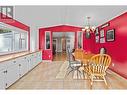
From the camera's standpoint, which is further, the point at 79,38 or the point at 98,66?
the point at 79,38

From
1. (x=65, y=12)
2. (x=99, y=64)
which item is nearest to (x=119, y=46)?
(x=99, y=64)

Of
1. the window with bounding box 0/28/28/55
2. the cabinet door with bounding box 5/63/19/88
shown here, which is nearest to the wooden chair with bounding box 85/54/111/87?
the cabinet door with bounding box 5/63/19/88

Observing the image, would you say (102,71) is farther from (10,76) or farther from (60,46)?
(60,46)

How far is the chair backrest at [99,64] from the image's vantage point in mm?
4324

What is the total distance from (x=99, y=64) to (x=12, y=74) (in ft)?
6.92

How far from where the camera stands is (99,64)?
177 inches

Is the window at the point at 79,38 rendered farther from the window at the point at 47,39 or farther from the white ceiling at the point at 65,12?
the white ceiling at the point at 65,12

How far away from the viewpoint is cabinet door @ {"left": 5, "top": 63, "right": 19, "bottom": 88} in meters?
4.15

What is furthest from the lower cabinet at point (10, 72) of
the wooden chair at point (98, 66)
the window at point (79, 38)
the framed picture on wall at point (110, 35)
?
the window at point (79, 38)

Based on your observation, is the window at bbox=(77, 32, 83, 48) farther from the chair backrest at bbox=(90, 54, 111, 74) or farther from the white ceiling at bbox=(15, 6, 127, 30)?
the chair backrest at bbox=(90, 54, 111, 74)

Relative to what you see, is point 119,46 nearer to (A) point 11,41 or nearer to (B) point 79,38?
(A) point 11,41

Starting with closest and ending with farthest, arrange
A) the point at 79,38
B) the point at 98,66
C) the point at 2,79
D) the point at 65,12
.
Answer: the point at 2,79 < the point at 98,66 < the point at 65,12 < the point at 79,38

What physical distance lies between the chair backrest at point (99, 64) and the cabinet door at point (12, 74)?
6.23 feet

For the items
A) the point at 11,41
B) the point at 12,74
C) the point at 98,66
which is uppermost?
the point at 11,41
